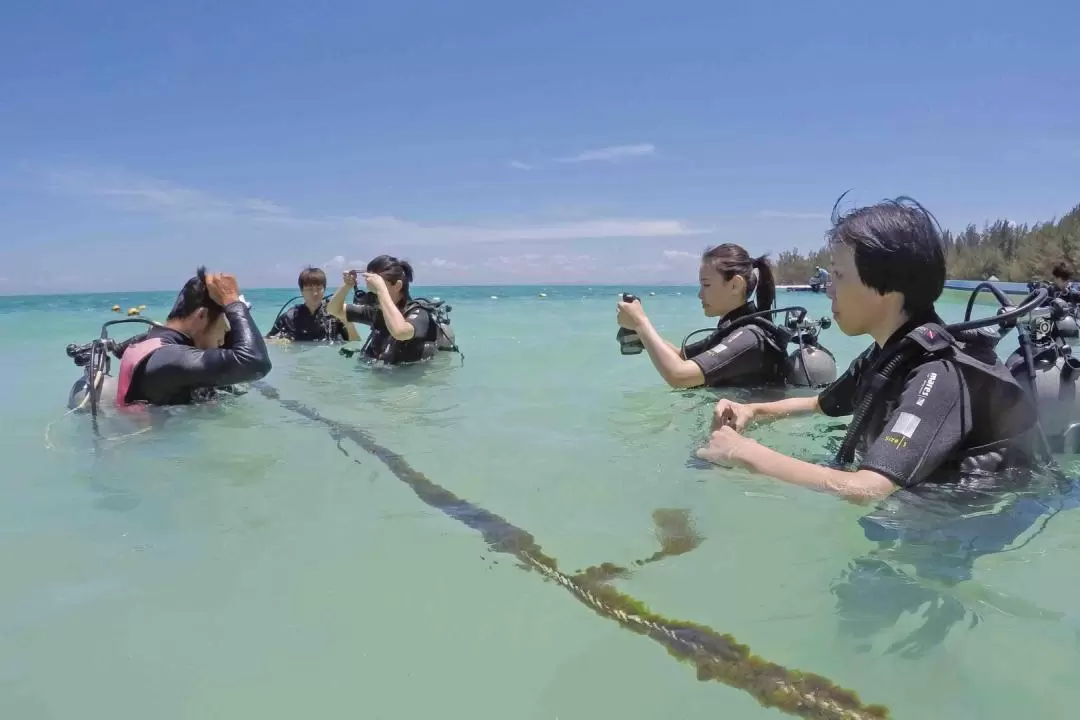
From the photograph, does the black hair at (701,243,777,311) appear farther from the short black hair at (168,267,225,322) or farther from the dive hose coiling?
the short black hair at (168,267,225,322)

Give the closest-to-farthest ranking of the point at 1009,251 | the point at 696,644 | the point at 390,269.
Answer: the point at 696,644, the point at 390,269, the point at 1009,251

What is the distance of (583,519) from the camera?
127 inches

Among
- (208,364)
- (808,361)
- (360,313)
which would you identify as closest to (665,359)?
(808,361)

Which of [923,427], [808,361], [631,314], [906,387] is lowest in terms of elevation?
[808,361]

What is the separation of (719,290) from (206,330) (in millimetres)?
3604

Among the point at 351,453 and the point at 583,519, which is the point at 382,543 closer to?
the point at 583,519

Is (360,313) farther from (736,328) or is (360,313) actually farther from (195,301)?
(736,328)

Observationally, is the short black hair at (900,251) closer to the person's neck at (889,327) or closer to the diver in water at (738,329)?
the person's neck at (889,327)

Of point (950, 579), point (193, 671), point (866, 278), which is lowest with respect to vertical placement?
point (193, 671)

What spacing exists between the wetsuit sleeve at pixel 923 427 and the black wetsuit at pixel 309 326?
955 centimetres

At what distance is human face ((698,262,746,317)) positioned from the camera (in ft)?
16.9

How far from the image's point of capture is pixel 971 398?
2.44 m

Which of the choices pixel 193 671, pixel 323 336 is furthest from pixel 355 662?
pixel 323 336

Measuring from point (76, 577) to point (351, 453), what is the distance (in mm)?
1919
